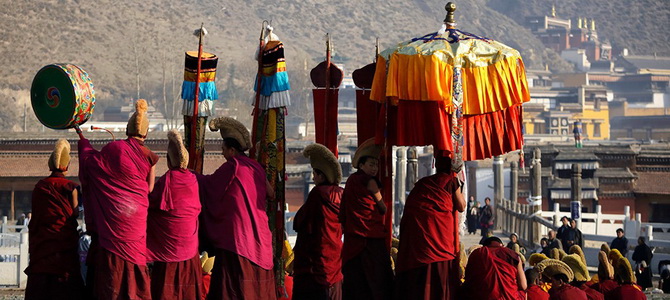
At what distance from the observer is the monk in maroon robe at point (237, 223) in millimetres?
8500

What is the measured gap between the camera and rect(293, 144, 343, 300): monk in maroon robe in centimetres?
885

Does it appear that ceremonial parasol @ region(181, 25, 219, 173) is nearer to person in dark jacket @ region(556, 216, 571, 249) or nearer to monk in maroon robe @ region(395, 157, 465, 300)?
monk in maroon robe @ region(395, 157, 465, 300)

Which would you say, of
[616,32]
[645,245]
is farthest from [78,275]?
[616,32]

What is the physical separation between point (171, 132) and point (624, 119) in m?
73.8

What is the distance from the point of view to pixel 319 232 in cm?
885

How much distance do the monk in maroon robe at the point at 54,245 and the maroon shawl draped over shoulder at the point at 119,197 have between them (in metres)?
0.23

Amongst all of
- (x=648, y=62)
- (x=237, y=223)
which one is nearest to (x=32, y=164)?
(x=237, y=223)

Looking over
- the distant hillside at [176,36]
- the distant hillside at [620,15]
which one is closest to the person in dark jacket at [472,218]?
the distant hillside at [176,36]

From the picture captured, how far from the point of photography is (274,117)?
9461 mm

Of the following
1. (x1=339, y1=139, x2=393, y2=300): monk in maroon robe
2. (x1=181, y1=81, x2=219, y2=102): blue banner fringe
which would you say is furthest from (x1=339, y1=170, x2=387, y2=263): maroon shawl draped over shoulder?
(x1=181, y1=81, x2=219, y2=102): blue banner fringe

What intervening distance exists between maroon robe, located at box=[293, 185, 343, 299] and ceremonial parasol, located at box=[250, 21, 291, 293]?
48cm

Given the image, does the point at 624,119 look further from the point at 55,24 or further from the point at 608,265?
the point at 608,265

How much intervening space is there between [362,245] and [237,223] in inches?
33.9

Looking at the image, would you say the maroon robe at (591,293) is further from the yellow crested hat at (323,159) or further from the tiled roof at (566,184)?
the tiled roof at (566,184)
